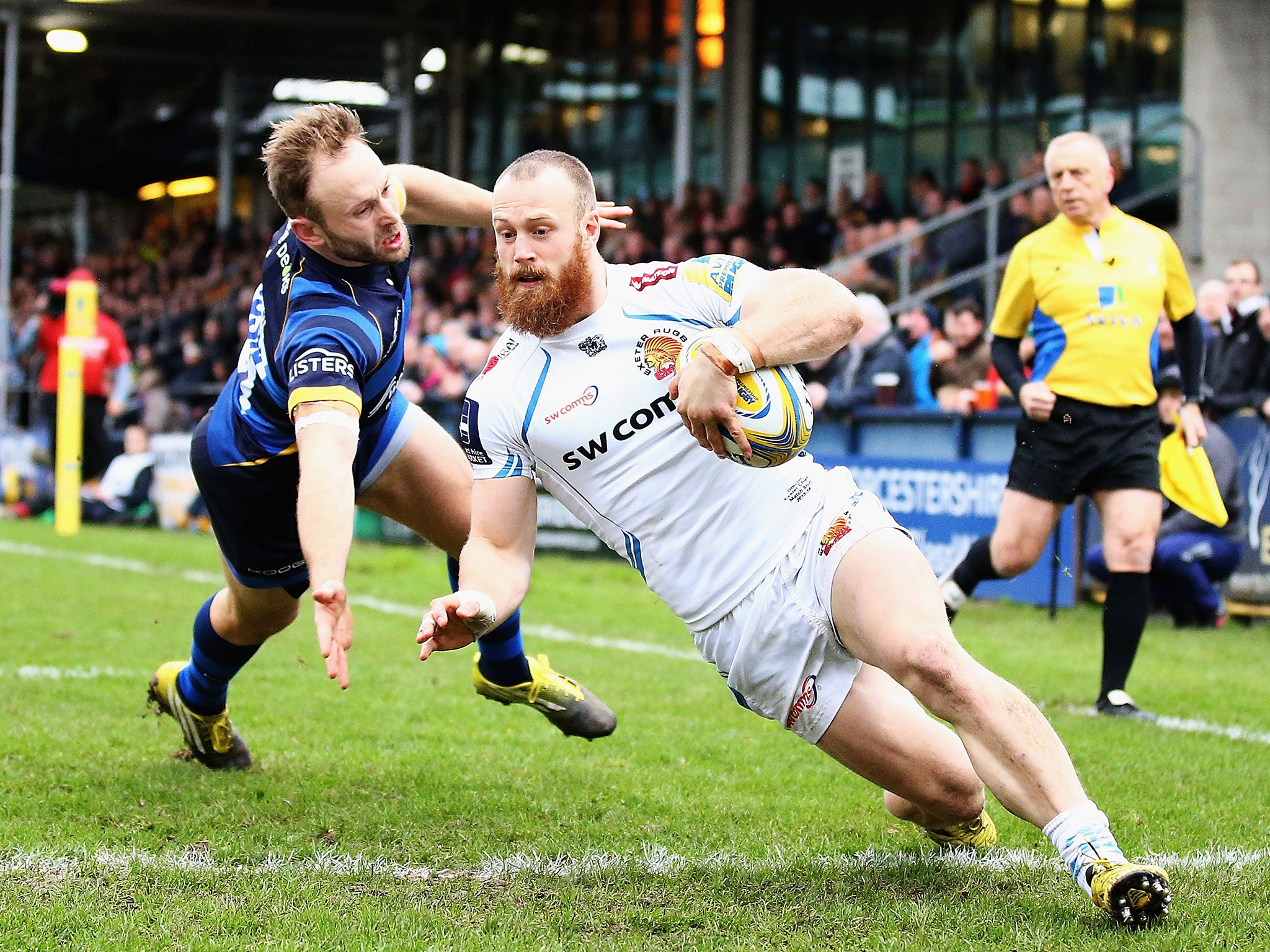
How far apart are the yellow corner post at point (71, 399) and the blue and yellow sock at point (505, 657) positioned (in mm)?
11473

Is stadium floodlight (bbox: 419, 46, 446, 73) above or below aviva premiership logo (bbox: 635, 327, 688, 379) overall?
above

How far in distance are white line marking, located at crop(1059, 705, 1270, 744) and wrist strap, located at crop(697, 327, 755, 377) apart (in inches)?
136

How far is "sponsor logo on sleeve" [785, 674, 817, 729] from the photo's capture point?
403 cm

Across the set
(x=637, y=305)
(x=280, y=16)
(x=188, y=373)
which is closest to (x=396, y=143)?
(x=280, y=16)

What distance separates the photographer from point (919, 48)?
1992 cm

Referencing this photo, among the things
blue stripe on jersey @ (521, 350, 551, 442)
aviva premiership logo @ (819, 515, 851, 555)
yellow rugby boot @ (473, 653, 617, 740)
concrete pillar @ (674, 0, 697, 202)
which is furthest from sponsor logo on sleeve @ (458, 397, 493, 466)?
concrete pillar @ (674, 0, 697, 202)

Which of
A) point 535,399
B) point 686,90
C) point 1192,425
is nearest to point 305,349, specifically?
point 535,399

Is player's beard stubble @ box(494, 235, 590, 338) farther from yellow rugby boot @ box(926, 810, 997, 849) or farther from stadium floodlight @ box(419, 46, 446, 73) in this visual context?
stadium floodlight @ box(419, 46, 446, 73)

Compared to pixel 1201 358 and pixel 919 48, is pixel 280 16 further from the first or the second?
pixel 1201 358

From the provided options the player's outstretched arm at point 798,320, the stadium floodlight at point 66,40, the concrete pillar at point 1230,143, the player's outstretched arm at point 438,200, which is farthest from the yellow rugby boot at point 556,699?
the stadium floodlight at point 66,40

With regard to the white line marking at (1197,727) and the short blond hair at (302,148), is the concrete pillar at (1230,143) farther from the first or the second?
the short blond hair at (302,148)

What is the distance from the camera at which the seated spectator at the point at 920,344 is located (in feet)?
38.8

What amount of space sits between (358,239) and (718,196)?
1594 centimetres

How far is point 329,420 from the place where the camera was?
398 cm
